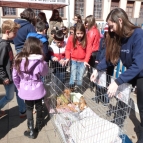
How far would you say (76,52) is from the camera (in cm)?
340

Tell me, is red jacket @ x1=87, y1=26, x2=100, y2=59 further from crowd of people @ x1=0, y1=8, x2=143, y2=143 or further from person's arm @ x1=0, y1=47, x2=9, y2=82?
person's arm @ x1=0, y1=47, x2=9, y2=82

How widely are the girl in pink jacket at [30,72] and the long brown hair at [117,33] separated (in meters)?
0.88

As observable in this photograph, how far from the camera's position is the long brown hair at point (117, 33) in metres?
1.83

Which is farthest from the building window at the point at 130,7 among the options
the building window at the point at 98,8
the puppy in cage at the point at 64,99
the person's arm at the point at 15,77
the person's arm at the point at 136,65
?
the person's arm at the point at 15,77

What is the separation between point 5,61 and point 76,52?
5.00 feet

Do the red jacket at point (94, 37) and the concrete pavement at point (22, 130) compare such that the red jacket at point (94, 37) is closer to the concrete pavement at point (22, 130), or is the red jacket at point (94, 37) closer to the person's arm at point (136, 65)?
the concrete pavement at point (22, 130)

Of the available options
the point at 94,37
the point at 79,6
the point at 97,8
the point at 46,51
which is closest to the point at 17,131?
the point at 46,51

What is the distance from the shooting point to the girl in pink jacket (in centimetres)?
203

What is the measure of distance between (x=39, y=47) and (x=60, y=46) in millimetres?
1228

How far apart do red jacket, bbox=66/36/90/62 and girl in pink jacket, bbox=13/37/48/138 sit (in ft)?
4.05

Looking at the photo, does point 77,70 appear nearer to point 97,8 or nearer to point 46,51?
point 46,51

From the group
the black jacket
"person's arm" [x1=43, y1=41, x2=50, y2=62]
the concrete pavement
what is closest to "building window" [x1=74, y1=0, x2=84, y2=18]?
"person's arm" [x1=43, y1=41, x2=50, y2=62]

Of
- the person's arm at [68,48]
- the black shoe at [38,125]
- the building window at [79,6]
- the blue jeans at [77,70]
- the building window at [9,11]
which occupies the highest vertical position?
the building window at [79,6]

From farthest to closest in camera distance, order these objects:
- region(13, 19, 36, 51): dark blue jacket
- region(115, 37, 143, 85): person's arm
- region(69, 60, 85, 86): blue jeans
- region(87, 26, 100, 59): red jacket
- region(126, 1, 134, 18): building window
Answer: region(126, 1, 134, 18): building window, region(87, 26, 100, 59): red jacket, region(69, 60, 85, 86): blue jeans, region(13, 19, 36, 51): dark blue jacket, region(115, 37, 143, 85): person's arm
